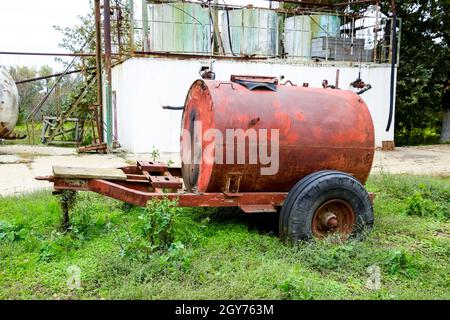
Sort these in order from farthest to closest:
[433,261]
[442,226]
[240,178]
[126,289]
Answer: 1. [442,226]
2. [240,178]
3. [433,261]
4. [126,289]

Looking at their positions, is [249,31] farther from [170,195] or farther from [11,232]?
[11,232]

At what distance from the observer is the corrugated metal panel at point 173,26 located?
13.8 metres

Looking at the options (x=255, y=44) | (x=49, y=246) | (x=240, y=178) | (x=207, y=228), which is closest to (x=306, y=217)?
(x=240, y=178)

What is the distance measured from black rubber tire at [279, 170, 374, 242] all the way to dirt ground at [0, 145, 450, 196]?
4.33 meters

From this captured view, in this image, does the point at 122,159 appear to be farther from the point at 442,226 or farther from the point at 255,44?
the point at 442,226

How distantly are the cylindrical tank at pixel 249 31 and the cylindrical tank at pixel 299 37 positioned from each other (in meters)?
0.91

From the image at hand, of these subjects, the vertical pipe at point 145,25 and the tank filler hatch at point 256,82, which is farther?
the vertical pipe at point 145,25

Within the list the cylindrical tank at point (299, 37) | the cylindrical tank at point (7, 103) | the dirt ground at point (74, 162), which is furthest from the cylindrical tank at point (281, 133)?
the cylindrical tank at point (299, 37)

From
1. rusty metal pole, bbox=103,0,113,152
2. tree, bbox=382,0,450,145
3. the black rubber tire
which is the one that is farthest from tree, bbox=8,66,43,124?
the black rubber tire

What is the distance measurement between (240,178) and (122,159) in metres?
7.87

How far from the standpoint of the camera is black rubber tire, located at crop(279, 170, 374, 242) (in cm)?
460

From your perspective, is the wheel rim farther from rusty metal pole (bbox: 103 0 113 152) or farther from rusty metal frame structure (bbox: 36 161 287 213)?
rusty metal pole (bbox: 103 0 113 152)

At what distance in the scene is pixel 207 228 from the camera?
516 cm

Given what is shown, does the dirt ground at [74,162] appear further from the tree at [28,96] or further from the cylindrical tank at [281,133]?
the tree at [28,96]
